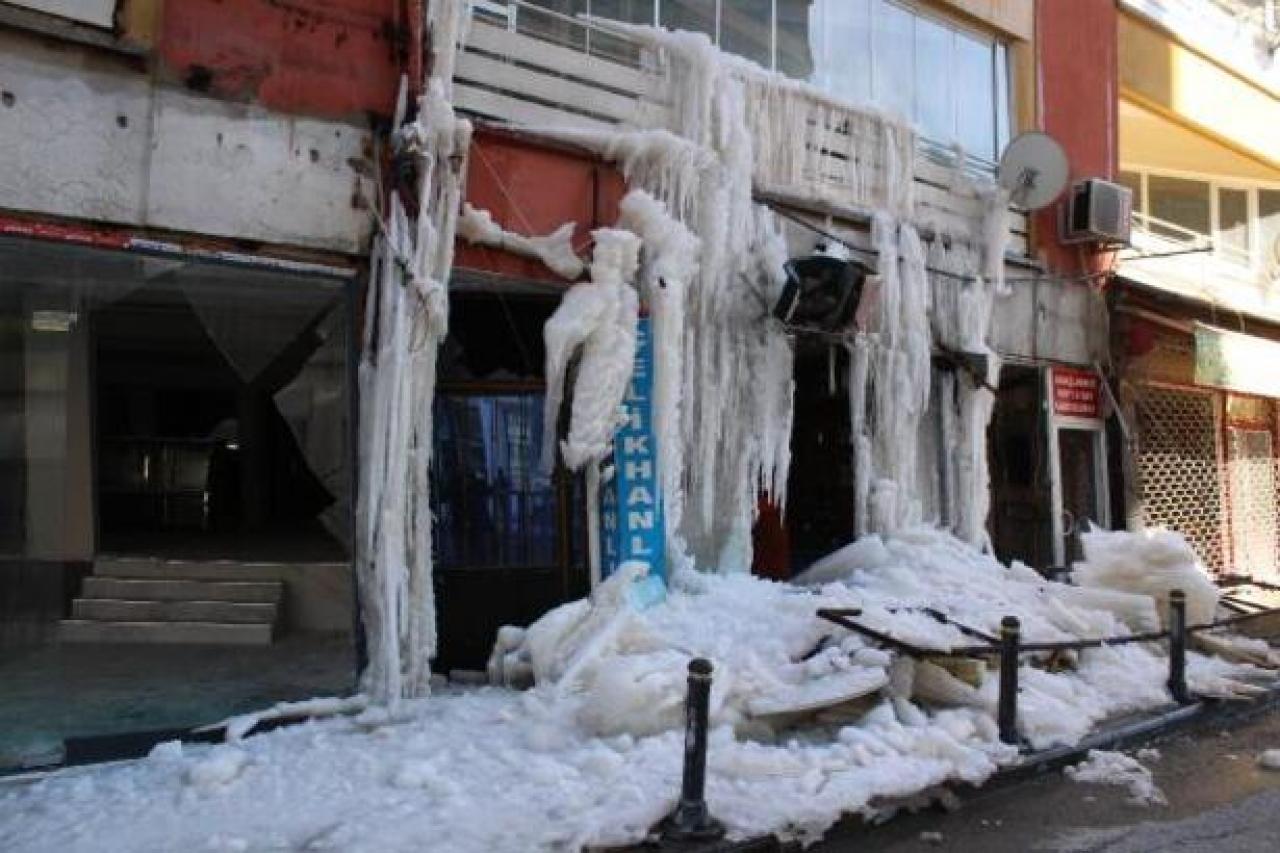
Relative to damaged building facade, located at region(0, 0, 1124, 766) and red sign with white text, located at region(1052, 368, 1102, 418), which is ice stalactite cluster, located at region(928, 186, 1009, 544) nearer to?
damaged building facade, located at region(0, 0, 1124, 766)

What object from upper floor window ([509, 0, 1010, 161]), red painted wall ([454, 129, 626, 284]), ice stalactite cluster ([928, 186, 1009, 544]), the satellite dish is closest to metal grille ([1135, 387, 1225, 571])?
the satellite dish

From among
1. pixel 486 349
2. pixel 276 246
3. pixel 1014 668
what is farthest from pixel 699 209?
pixel 1014 668

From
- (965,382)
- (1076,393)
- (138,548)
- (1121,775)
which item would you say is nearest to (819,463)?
(965,382)

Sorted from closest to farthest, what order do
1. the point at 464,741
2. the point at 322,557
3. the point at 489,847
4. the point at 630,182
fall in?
1. the point at 489,847
2. the point at 464,741
3. the point at 630,182
4. the point at 322,557

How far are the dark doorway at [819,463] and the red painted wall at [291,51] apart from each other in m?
5.19

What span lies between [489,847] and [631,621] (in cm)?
264

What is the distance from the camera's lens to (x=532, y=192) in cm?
810

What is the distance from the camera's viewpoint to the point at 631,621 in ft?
23.8

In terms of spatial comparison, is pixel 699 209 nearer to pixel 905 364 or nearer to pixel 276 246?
pixel 905 364

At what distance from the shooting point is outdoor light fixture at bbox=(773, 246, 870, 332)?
8.93 m

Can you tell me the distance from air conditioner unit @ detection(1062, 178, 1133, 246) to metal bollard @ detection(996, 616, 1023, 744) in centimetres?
735

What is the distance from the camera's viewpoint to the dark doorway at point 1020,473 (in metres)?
12.5

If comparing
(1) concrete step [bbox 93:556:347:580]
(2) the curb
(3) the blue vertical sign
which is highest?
(3) the blue vertical sign

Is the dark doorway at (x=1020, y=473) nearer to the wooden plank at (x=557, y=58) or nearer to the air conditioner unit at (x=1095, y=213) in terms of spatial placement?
the air conditioner unit at (x=1095, y=213)
